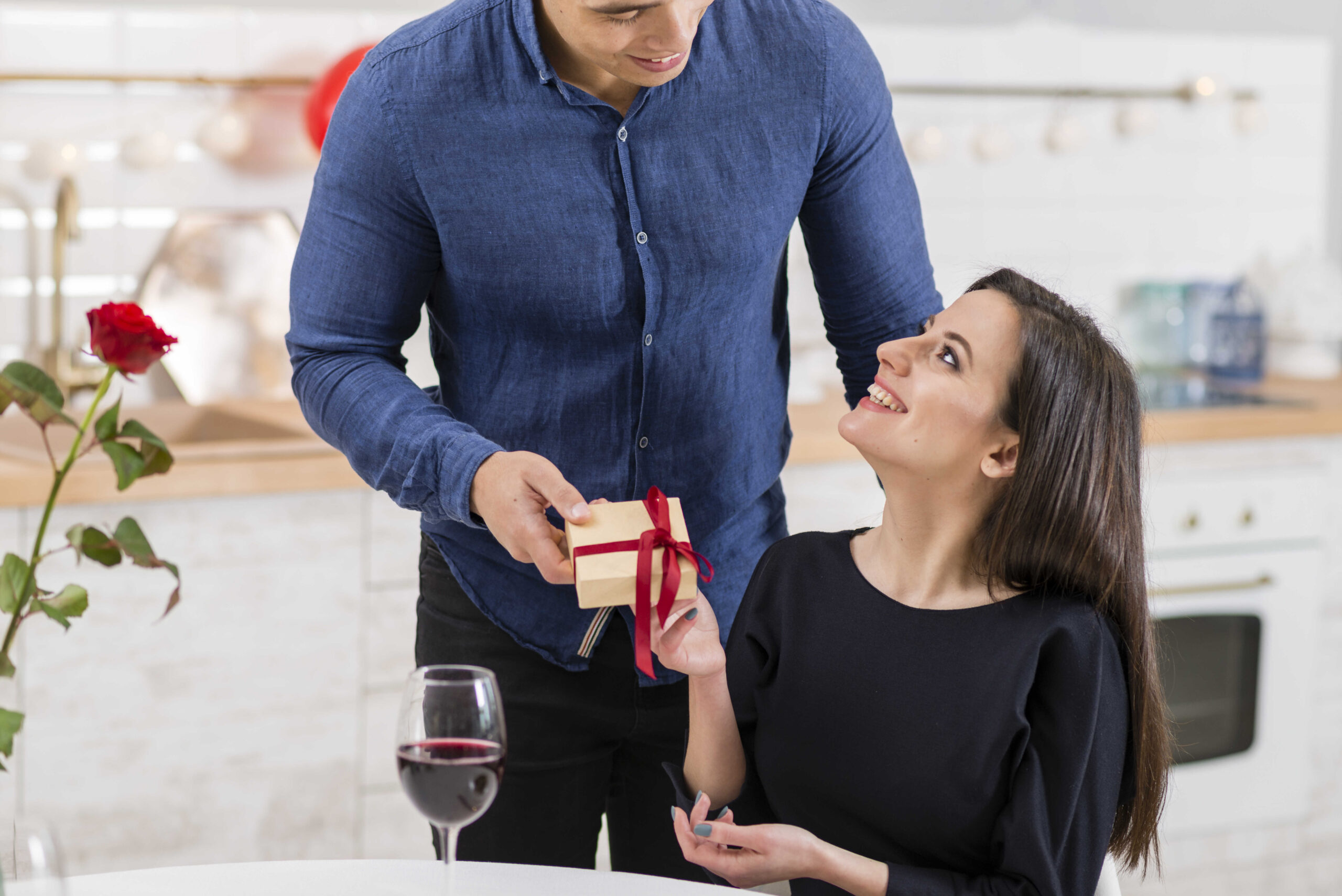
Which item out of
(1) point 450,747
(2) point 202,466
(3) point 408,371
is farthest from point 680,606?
(3) point 408,371

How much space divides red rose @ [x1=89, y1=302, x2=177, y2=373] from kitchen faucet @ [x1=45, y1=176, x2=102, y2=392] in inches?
70.2

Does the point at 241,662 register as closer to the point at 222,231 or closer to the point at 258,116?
the point at 222,231

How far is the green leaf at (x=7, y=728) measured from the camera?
28.0 inches

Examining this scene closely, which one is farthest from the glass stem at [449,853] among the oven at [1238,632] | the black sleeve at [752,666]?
the oven at [1238,632]

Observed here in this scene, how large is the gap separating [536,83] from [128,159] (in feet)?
4.71

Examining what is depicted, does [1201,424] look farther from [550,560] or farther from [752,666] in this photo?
[550,560]

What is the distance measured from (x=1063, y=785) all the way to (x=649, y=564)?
1.39 ft

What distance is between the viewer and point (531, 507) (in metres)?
1.07

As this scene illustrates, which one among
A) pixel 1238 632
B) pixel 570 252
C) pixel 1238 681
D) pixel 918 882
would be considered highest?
pixel 570 252

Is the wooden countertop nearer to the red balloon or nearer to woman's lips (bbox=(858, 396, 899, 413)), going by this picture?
the red balloon

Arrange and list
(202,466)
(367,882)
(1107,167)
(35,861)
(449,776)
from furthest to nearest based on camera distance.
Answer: (1107,167) < (202,466) < (367,882) < (449,776) < (35,861)

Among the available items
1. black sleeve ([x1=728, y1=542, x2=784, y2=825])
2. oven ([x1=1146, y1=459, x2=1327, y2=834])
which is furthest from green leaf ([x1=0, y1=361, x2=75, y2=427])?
oven ([x1=1146, y1=459, x2=1327, y2=834])

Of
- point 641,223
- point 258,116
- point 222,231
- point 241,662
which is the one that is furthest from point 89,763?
point 641,223

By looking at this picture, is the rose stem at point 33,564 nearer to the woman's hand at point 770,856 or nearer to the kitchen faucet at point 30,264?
the woman's hand at point 770,856
